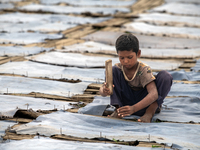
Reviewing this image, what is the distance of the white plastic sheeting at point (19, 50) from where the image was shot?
429 cm

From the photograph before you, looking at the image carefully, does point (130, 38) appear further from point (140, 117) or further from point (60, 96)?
point (60, 96)

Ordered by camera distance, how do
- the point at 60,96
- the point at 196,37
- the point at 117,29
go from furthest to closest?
the point at 117,29 < the point at 196,37 < the point at 60,96

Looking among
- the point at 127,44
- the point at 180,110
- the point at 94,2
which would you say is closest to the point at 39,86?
the point at 127,44

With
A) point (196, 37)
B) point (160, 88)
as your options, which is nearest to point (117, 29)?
point (196, 37)

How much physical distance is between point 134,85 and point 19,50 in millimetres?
2519

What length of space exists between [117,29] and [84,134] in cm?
427

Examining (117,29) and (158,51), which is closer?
(158,51)

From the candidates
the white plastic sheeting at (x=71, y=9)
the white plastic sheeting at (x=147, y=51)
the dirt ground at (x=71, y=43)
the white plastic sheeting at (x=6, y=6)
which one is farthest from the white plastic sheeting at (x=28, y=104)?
the white plastic sheeting at (x=6, y=6)

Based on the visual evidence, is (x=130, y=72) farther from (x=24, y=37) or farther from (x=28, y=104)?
(x=24, y=37)

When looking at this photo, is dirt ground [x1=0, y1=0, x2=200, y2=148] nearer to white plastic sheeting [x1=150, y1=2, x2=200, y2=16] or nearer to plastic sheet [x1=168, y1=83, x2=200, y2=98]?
plastic sheet [x1=168, y1=83, x2=200, y2=98]

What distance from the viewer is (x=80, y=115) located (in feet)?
7.54

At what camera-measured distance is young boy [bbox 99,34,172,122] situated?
221cm

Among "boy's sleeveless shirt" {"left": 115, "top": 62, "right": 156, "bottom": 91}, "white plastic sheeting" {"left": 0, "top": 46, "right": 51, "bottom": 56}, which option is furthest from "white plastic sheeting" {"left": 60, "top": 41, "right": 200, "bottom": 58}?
"boy's sleeveless shirt" {"left": 115, "top": 62, "right": 156, "bottom": 91}

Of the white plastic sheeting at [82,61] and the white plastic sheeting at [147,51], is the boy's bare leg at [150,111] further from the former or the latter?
the white plastic sheeting at [147,51]
